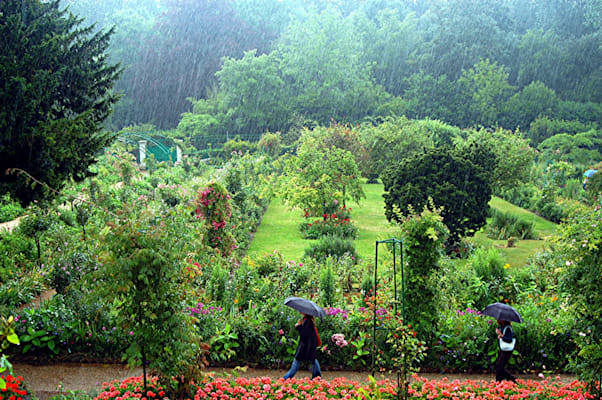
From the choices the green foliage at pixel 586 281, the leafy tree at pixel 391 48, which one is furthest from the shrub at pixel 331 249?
the leafy tree at pixel 391 48

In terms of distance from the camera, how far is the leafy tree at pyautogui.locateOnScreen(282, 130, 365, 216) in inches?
476

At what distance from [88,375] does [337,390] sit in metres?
2.63

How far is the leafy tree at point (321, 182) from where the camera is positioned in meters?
12.1

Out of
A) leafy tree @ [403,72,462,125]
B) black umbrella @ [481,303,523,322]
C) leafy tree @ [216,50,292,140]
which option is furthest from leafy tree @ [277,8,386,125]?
black umbrella @ [481,303,523,322]

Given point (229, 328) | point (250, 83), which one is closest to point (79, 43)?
point (229, 328)

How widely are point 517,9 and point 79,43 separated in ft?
148

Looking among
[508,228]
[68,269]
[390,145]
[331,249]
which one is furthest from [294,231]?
[390,145]

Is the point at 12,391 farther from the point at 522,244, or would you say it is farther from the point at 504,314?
the point at 522,244

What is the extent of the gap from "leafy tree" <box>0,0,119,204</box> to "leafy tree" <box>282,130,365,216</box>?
17.5 ft

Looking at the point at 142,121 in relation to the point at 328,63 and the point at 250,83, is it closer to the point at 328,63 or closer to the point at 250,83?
the point at 250,83

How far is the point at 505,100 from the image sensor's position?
1443 inches

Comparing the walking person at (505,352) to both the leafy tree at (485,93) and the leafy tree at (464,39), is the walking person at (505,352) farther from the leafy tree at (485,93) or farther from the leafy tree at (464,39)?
the leafy tree at (464,39)

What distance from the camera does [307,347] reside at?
479 cm

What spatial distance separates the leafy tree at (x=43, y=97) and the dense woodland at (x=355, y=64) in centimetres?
2494
